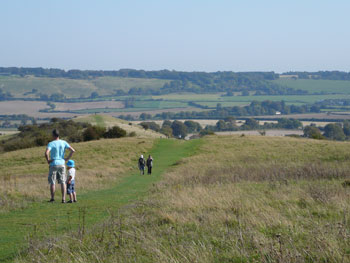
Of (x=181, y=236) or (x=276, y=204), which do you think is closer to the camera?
(x=181, y=236)

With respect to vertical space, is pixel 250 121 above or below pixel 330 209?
below

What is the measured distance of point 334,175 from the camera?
17391mm

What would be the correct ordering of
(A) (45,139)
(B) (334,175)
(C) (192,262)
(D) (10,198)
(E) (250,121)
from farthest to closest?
(E) (250,121)
(A) (45,139)
(B) (334,175)
(D) (10,198)
(C) (192,262)

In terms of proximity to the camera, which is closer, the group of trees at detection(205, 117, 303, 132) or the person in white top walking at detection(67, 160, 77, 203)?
the person in white top walking at detection(67, 160, 77, 203)

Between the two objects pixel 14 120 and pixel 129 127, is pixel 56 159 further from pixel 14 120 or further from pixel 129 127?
pixel 14 120

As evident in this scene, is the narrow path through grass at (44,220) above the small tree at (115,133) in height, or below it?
above

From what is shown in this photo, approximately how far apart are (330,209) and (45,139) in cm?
6527

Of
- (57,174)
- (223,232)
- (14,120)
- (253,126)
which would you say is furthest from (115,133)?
(14,120)

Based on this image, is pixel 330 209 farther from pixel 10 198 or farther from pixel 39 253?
pixel 10 198

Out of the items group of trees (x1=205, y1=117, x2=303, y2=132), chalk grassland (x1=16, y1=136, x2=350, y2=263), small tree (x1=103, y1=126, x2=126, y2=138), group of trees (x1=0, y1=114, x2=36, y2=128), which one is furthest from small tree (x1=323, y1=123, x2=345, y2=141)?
chalk grassland (x1=16, y1=136, x2=350, y2=263)

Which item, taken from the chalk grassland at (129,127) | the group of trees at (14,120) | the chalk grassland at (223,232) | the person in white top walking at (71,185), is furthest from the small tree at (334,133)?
the chalk grassland at (223,232)

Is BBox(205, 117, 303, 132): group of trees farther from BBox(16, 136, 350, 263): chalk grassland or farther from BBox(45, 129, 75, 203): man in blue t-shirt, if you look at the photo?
BBox(16, 136, 350, 263): chalk grassland

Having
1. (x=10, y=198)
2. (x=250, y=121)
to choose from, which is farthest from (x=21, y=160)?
(x=250, y=121)

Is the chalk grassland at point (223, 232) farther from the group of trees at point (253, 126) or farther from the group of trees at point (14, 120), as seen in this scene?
the group of trees at point (14, 120)
